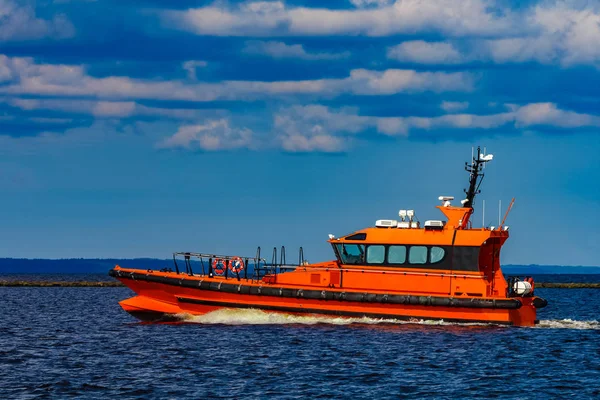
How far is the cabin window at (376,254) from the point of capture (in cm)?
3141

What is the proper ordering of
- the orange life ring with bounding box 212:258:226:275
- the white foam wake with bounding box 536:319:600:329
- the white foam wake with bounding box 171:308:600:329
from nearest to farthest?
the white foam wake with bounding box 171:308:600:329 < the orange life ring with bounding box 212:258:226:275 < the white foam wake with bounding box 536:319:600:329

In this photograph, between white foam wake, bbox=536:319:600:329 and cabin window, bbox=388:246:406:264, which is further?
white foam wake, bbox=536:319:600:329

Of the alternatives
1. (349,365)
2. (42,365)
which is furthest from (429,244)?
(42,365)

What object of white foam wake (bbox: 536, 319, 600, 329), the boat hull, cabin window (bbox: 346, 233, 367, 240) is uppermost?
cabin window (bbox: 346, 233, 367, 240)

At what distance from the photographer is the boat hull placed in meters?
30.5

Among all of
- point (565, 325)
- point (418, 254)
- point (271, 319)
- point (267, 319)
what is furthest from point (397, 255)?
point (565, 325)

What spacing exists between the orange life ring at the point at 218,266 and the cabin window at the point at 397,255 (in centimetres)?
615

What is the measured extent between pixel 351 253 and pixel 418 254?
234 cm

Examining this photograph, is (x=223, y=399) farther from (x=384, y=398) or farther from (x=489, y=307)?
(x=489, y=307)

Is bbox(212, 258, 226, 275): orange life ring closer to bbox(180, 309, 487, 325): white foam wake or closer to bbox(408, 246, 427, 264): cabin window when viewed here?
bbox(180, 309, 487, 325): white foam wake

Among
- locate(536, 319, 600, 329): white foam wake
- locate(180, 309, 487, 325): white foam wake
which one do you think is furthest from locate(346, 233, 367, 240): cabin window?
locate(536, 319, 600, 329): white foam wake

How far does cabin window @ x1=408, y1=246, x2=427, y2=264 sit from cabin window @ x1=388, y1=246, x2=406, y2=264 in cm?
24

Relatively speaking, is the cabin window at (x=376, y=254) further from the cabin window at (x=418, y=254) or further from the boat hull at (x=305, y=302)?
the boat hull at (x=305, y=302)

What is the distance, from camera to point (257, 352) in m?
26.5
